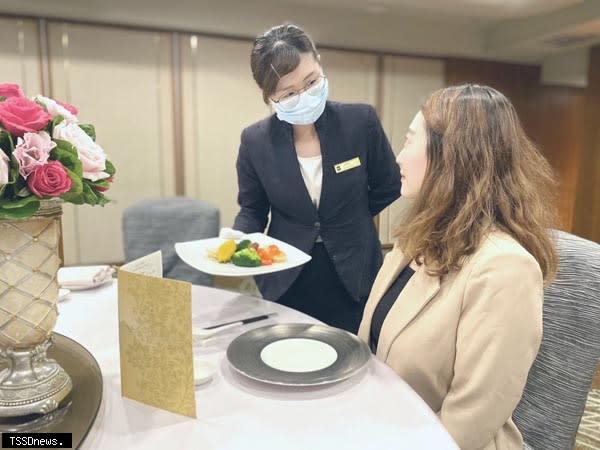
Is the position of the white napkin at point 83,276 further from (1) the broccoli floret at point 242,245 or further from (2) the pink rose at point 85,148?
(2) the pink rose at point 85,148

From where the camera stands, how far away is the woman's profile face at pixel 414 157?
A: 1.18 meters

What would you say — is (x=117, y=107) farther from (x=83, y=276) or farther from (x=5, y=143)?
(x=5, y=143)

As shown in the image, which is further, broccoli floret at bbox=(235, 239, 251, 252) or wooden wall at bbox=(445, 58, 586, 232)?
wooden wall at bbox=(445, 58, 586, 232)

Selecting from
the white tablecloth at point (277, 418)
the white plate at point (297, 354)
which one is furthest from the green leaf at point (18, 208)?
the white plate at point (297, 354)

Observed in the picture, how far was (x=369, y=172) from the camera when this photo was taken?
188cm

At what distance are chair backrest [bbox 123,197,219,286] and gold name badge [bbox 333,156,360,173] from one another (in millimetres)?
1028

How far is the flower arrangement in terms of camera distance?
76 centimetres

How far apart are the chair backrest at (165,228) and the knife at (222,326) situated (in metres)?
1.30

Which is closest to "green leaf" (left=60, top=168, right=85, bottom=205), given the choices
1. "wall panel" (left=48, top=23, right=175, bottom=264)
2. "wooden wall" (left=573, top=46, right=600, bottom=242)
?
"wall panel" (left=48, top=23, right=175, bottom=264)

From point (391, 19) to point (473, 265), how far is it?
4.73 meters

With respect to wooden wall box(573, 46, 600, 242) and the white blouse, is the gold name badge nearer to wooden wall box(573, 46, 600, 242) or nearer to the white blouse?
the white blouse

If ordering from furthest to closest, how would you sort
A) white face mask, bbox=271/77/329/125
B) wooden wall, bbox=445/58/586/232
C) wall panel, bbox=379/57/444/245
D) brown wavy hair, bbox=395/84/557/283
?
wooden wall, bbox=445/58/586/232 < wall panel, bbox=379/57/444/245 < white face mask, bbox=271/77/329/125 < brown wavy hair, bbox=395/84/557/283

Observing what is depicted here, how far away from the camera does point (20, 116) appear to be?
0.78 meters

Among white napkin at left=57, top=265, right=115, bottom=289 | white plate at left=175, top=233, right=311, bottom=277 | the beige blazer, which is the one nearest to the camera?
the beige blazer
